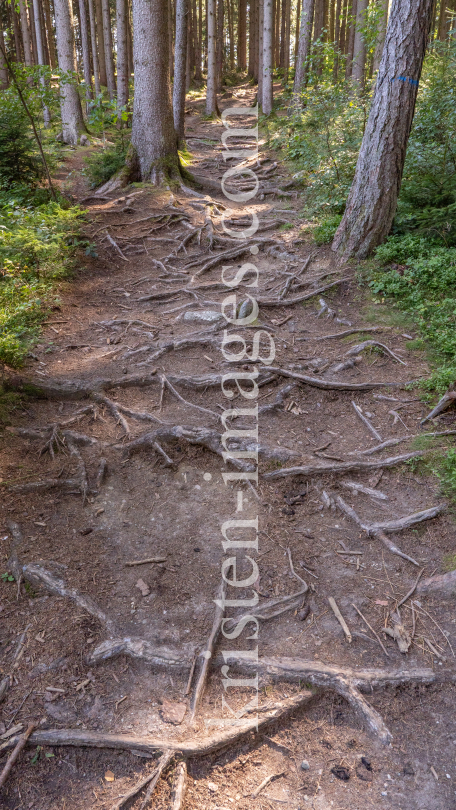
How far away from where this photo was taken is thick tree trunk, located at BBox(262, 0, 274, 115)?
15.7m

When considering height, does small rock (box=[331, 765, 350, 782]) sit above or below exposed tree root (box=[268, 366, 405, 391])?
below

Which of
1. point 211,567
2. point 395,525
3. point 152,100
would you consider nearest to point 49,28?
point 152,100

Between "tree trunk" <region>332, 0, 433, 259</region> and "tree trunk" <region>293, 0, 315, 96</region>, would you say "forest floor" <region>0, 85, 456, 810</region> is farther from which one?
"tree trunk" <region>293, 0, 315, 96</region>

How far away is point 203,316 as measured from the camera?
24.1 feet

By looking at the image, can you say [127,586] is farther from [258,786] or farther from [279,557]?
[258,786]

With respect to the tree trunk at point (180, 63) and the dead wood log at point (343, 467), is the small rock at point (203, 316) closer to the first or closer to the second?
the dead wood log at point (343, 467)

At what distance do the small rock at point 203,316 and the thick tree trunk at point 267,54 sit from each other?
13.6 meters

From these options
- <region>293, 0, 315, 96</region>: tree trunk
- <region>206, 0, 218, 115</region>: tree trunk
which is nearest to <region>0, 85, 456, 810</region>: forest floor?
<region>293, 0, 315, 96</region>: tree trunk

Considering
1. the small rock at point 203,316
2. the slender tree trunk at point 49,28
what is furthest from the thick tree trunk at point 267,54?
the slender tree trunk at point 49,28

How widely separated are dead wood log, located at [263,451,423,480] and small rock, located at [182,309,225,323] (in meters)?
3.24

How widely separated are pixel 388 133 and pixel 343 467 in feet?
16.9

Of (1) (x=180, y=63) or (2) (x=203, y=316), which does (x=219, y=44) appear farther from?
(2) (x=203, y=316)

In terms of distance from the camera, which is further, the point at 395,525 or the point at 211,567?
the point at 395,525

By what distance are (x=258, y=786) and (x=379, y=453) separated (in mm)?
2961
